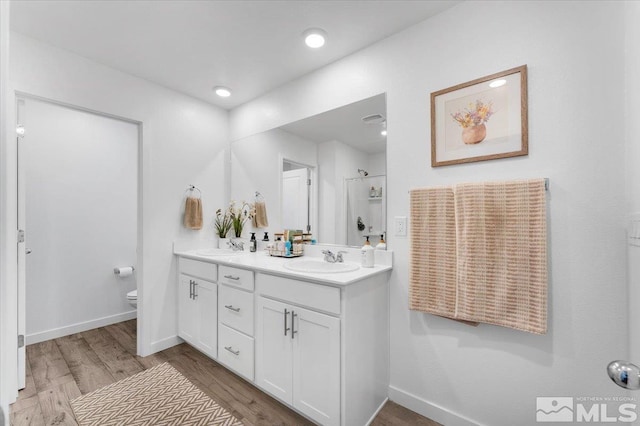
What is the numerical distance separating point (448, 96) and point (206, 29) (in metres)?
1.61

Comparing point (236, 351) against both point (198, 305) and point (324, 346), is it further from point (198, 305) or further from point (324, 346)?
point (324, 346)

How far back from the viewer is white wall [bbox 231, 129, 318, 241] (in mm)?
2424

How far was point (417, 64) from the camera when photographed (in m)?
1.77

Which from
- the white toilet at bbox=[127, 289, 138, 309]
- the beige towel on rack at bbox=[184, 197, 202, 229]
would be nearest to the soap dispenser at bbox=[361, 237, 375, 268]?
the beige towel on rack at bbox=[184, 197, 202, 229]

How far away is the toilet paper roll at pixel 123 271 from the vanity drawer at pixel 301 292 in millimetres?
2180

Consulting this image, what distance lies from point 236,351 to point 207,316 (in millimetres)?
447

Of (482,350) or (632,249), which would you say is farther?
(482,350)

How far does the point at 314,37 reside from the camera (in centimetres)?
190

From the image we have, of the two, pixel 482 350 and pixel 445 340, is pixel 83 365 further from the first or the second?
pixel 482 350

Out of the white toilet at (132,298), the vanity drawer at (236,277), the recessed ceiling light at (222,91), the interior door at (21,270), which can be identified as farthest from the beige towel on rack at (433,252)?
the white toilet at (132,298)

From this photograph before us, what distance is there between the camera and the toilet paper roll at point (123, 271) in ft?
10.3

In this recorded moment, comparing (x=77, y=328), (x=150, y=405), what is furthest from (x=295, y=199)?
(x=77, y=328)

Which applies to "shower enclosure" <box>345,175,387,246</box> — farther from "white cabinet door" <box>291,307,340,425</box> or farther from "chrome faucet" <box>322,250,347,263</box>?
"white cabinet door" <box>291,307,340,425</box>

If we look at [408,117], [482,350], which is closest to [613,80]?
[408,117]
